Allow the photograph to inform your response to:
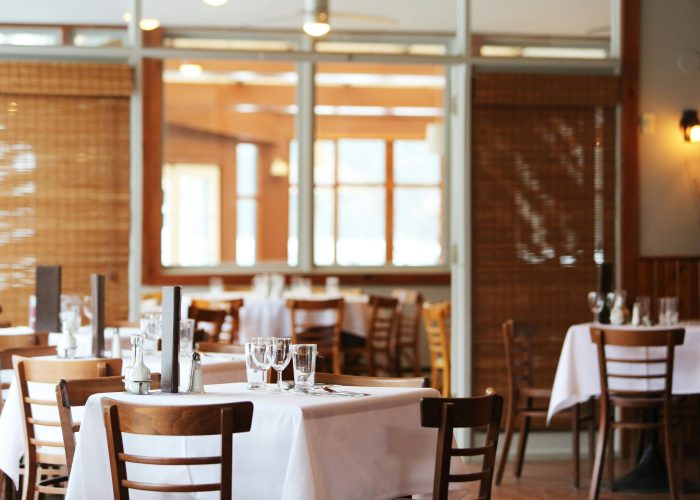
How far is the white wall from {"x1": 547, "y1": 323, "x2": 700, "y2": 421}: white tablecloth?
1.45 meters

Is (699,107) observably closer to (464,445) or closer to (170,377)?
(464,445)

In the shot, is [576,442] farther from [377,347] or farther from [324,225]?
[324,225]

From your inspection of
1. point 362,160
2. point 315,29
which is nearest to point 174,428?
point 315,29

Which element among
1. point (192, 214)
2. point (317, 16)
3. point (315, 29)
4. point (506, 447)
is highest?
point (317, 16)

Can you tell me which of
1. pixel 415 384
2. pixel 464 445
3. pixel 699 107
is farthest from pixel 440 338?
pixel 415 384

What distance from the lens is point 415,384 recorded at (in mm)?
4039

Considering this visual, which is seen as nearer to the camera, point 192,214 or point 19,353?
point 19,353

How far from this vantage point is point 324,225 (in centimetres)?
1254

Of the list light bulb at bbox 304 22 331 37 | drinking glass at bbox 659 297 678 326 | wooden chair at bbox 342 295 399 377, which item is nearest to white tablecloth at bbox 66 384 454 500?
drinking glass at bbox 659 297 678 326

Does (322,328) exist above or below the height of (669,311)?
below

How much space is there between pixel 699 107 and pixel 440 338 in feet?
9.62

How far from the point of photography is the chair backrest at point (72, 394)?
147 inches

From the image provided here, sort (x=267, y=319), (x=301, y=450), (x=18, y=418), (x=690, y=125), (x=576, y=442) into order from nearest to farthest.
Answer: (x=301, y=450) < (x=18, y=418) < (x=576, y=442) < (x=690, y=125) < (x=267, y=319)

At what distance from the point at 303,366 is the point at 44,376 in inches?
45.4
